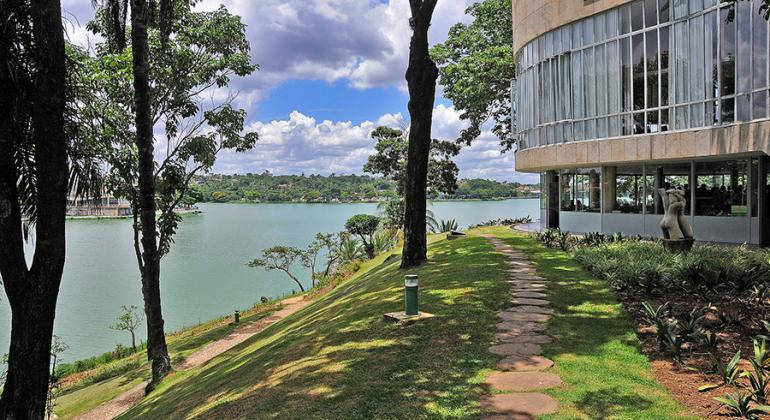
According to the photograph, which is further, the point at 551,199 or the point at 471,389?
the point at 551,199

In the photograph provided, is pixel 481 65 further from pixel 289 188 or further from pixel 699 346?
pixel 289 188

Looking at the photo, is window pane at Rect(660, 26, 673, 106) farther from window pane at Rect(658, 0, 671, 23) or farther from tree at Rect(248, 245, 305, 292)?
tree at Rect(248, 245, 305, 292)

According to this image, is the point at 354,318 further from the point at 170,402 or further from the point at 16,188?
the point at 16,188

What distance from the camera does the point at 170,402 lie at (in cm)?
800

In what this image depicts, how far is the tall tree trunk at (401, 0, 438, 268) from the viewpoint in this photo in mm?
12625

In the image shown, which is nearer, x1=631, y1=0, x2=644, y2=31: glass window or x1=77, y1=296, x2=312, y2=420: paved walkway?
x1=77, y1=296, x2=312, y2=420: paved walkway

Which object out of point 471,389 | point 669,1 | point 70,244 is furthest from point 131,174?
point 70,244

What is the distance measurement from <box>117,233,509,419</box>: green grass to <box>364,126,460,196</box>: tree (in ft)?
72.0

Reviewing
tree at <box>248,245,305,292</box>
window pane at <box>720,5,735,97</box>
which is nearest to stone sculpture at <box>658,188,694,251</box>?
window pane at <box>720,5,735,97</box>

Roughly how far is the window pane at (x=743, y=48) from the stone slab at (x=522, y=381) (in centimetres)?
1248

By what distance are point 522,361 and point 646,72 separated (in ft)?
47.0

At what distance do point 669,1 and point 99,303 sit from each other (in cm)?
2875

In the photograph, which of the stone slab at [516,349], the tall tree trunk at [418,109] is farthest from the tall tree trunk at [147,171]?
the stone slab at [516,349]

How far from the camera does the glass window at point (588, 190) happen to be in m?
19.9
